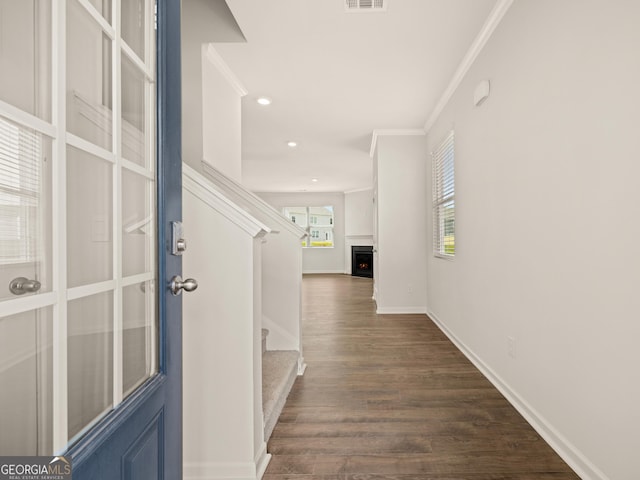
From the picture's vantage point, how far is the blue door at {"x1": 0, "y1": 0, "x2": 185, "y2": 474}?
0.57m

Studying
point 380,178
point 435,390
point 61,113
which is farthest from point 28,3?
point 380,178

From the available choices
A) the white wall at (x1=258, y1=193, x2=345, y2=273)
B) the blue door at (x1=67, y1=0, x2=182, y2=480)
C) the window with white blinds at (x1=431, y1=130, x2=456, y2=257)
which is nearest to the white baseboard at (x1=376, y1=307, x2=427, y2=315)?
the window with white blinds at (x1=431, y1=130, x2=456, y2=257)

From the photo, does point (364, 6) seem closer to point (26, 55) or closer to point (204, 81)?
point (204, 81)

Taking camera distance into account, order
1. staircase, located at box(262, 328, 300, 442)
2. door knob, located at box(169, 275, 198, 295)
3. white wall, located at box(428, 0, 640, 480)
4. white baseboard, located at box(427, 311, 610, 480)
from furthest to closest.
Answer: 1. staircase, located at box(262, 328, 300, 442)
2. white baseboard, located at box(427, 311, 610, 480)
3. white wall, located at box(428, 0, 640, 480)
4. door knob, located at box(169, 275, 198, 295)

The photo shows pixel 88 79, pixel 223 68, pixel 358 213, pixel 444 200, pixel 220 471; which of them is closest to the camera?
pixel 88 79

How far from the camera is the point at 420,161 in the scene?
15.4ft

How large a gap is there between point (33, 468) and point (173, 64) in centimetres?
100

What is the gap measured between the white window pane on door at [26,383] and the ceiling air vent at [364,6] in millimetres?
2377

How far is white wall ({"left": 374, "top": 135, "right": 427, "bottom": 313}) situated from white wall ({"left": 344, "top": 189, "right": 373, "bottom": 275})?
5.18 meters

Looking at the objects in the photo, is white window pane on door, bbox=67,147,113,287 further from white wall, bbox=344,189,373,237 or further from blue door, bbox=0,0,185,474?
white wall, bbox=344,189,373,237

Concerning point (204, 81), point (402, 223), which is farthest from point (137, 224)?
point (402, 223)

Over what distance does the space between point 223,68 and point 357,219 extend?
7462mm

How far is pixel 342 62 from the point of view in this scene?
9.47ft

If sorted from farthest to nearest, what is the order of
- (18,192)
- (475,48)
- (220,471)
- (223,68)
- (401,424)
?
(223,68), (475,48), (401,424), (220,471), (18,192)
